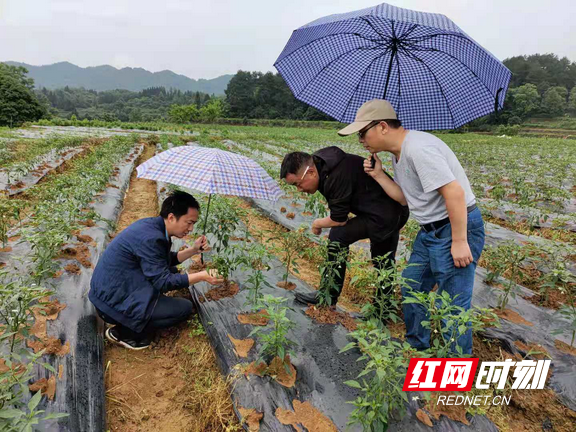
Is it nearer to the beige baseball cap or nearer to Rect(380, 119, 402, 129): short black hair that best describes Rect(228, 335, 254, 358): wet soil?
the beige baseball cap

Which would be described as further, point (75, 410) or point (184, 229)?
point (184, 229)

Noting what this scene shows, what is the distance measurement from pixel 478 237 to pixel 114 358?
3.09 meters

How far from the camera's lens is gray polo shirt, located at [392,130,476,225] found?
1897 mm

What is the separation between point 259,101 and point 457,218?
68428 millimetres

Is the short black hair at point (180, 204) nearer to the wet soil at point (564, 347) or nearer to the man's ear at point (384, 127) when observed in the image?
the man's ear at point (384, 127)

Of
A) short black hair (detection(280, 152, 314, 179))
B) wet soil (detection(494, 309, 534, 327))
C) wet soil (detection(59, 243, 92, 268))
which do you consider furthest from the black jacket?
wet soil (detection(59, 243, 92, 268))

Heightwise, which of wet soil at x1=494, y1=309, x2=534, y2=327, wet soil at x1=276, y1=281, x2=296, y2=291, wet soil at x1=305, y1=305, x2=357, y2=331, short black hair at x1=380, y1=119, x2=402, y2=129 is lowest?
wet soil at x1=276, y1=281, x2=296, y2=291

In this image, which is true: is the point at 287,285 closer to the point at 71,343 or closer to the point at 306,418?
the point at 306,418

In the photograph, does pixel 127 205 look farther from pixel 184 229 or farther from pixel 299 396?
pixel 299 396

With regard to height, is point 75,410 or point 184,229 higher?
point 184,229

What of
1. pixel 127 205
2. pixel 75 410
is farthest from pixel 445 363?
pixel 127 205

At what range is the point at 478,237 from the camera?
2.15 metres

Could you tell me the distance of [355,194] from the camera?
2564mm

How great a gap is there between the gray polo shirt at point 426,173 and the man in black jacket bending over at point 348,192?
1.02 ft
